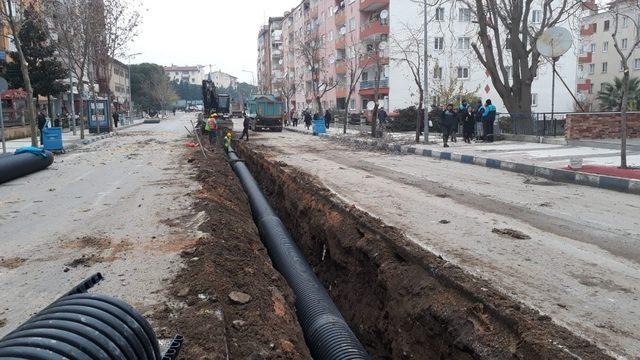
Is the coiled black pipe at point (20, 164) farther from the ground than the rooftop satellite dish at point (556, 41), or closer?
closer

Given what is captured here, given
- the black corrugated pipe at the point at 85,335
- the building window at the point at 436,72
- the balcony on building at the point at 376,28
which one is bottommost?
the black corrugated pipe at the point at 85,335

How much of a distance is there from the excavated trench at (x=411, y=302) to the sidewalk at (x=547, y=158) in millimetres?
5920

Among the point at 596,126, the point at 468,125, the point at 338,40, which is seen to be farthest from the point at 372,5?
the point at 596,126

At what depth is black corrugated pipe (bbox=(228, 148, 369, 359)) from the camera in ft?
15.8

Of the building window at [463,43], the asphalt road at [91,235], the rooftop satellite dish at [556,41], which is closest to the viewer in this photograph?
the asphalt road at [91,235]

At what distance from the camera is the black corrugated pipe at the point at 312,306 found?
190 inches

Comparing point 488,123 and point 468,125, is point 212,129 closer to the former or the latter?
point 468,125

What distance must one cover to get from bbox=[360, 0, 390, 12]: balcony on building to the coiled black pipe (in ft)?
122

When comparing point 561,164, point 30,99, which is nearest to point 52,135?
point 30,99

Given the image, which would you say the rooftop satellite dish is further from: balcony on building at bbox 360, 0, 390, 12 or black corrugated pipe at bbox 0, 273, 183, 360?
balcony on building at bbox 360, 0, 390, 12

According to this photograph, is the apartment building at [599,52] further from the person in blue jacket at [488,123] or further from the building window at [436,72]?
the person in blue jacket at [488,123]

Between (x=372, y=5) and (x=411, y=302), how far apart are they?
45.6 metres

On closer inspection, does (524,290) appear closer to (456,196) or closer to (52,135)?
(456,196)

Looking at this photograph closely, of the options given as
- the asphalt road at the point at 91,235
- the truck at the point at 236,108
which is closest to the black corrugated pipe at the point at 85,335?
the asphalt road at the point at 91,235
